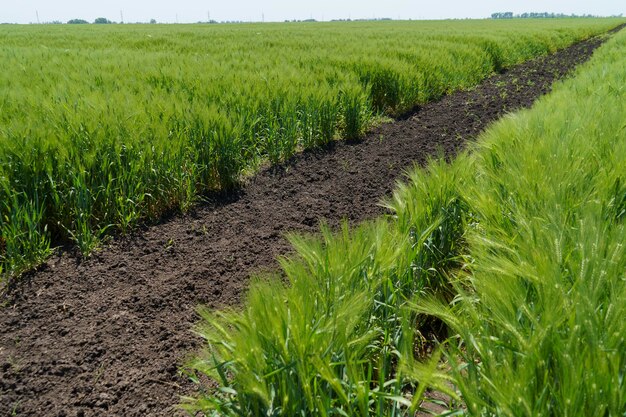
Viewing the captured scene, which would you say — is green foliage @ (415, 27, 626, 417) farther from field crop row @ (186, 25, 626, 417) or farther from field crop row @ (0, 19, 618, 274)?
field crop row @ (0, 19, 618, 274)

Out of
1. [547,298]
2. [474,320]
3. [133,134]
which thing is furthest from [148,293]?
[547,298]

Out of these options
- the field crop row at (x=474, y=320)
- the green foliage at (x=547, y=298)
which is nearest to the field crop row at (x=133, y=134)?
the field crop row at (x=474, y=320)

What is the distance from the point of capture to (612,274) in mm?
1284

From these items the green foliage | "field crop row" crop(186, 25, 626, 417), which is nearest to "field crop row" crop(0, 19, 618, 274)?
"field crop row" crop(186, 25, 626, 417)

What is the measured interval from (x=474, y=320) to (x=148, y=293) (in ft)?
6.66

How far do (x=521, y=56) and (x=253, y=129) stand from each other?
48.4 ft

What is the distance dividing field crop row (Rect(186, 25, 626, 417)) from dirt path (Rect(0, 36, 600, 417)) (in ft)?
1.31

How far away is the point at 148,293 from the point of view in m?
2.79

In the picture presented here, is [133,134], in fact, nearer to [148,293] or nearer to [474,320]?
[148,293]

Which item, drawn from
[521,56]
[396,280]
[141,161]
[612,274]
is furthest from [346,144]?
[521,56]

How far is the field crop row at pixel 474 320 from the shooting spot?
3.51 ft

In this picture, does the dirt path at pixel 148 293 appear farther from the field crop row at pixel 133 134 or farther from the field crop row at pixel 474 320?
the field crop row at pixel 474 320

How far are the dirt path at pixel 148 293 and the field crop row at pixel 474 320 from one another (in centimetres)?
40

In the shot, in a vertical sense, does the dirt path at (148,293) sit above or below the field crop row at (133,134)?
below
